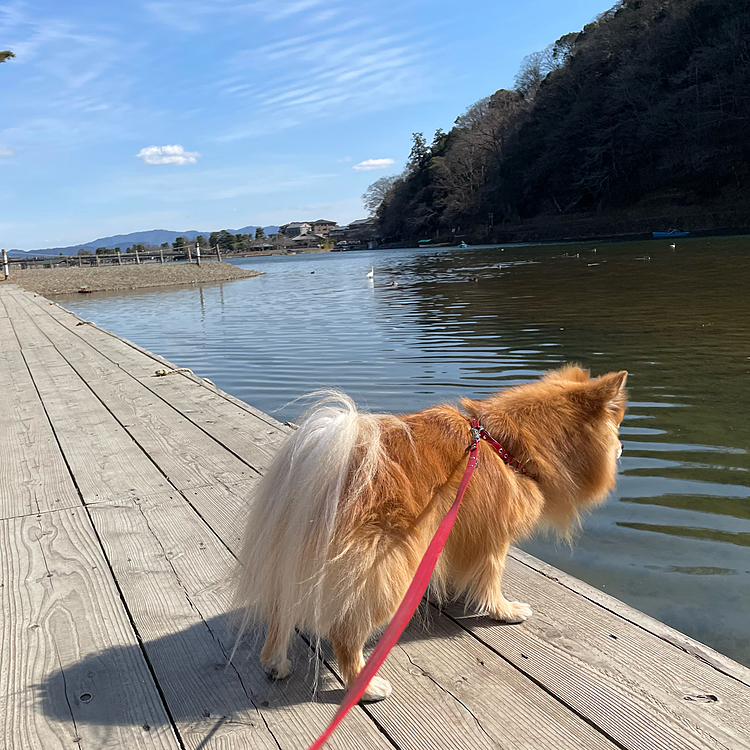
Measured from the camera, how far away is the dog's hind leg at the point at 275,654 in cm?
189

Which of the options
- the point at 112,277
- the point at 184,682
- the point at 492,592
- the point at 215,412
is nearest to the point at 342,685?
the point at 184,682

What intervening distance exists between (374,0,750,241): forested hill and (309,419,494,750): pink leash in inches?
1849

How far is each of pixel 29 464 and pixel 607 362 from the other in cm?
720

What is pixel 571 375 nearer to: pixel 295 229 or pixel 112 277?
pixel 112 277

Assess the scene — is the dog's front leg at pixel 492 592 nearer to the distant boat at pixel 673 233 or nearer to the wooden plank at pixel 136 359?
the wooden plank at pixel 136 359

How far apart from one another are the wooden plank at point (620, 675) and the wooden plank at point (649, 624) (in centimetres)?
3

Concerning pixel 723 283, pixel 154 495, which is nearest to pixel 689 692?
pixel 154 495

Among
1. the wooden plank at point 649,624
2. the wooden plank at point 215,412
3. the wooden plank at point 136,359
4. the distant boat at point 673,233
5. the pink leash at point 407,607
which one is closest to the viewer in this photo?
the pink leash at point 407,607

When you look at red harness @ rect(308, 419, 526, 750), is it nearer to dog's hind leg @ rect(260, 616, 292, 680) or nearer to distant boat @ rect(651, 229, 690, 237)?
dog's hind leg @ rect(260, 616, 292, 680)

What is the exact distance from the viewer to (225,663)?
2016mm

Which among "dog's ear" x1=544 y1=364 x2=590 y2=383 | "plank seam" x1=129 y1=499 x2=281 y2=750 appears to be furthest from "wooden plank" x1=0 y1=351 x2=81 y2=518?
"dog's ear" x1=544 y1=364 x2=590 y2=383

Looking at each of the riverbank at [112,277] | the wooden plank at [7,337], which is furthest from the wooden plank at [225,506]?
the riverbank at [112,277]

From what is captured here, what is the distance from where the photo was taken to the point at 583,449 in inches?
89.7

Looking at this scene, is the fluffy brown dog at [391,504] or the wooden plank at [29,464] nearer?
the fluffy brown dog at [391,504]
